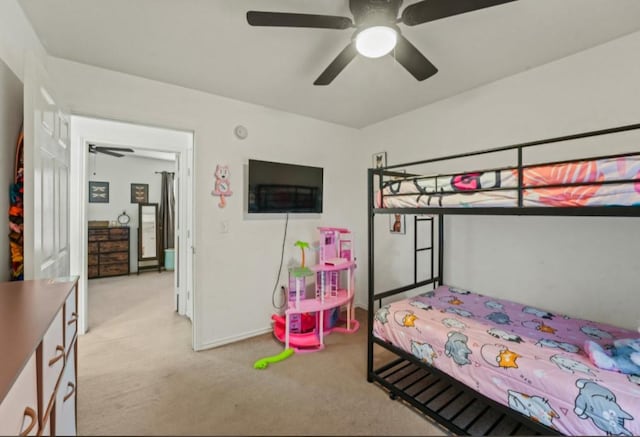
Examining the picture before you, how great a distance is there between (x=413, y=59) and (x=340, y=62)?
1.35 feet

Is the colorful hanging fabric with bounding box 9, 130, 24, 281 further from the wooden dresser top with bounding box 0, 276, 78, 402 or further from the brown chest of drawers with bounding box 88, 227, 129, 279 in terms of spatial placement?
the brown chest of drawers with bounding box 88, 227, 129, 279

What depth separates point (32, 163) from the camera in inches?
43.1

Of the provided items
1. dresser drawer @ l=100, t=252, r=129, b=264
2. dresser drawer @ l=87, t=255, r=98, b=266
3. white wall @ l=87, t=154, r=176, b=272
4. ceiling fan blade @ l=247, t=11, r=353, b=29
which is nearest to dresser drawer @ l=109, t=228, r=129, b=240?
dresser drawer @ l=100, t=252, r=129, b=264

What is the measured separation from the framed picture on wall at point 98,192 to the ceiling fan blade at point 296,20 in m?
1.52

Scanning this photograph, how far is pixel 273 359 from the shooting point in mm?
1998

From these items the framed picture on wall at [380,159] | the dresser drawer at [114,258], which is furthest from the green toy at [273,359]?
the dresser drawer at [114,258]

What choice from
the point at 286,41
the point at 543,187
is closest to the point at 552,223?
the point at 543,187

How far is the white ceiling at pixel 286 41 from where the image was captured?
1414mm

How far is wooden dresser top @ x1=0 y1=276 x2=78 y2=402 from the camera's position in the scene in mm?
545

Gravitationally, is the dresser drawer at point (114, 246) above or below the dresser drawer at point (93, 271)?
above

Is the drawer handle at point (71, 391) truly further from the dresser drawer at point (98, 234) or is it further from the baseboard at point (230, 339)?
the dresser drawer at point (98, 234)

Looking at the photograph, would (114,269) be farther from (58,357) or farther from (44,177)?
(58,357)

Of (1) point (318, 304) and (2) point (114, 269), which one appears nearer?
(1) point (318, 304)

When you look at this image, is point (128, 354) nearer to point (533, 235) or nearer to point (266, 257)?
point (266, 257)
